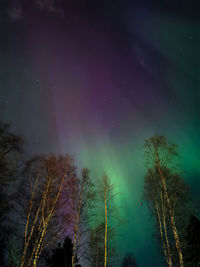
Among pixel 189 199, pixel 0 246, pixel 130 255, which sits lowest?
pixel 130 255

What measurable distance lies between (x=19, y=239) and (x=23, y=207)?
201cm

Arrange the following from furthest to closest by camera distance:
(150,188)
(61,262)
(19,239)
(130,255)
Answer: (130,255) < (61,262) < (150,188) < (19,239)

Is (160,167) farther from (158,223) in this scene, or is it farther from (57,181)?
(57,181)

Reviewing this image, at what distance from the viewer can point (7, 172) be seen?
8.05 metres

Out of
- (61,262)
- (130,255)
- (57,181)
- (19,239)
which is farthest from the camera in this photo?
(130,255)

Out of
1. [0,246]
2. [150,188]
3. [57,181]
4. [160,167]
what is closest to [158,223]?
[150,188]

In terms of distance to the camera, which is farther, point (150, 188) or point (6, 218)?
point (150, 188)

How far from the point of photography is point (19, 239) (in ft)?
23.6

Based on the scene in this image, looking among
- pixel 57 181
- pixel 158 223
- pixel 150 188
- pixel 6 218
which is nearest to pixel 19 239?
pixel 6 218

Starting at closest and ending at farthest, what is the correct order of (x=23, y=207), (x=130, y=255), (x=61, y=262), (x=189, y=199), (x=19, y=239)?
1. (x=23, y=207)
2. (x=19, y=239)
3. (x=189, y=199)
4. (x=61, y=262)
5. (x=130, y=255)

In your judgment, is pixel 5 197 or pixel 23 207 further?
pixel 5 197

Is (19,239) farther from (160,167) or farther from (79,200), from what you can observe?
(160,167)

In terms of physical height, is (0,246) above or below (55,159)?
below

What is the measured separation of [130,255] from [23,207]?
32.4 m
